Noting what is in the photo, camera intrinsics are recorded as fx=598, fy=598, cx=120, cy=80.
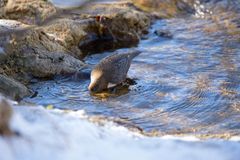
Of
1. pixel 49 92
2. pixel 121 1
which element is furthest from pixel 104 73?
pixel 121 1

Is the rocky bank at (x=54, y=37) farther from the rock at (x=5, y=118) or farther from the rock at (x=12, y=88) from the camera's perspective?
the rock at (x=5, y=118)

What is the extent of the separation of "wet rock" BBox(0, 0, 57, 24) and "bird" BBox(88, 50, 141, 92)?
55.3 inches

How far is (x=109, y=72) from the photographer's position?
6.15 meters

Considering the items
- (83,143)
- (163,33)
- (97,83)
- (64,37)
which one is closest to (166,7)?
(163,33)

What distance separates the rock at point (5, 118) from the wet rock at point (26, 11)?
4.21 m

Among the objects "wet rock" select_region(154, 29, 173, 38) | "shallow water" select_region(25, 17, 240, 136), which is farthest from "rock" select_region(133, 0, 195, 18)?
"shallow water" select_region(25, 17, 240, 136)

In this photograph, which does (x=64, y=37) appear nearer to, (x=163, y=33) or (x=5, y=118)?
(x=163, y=33)

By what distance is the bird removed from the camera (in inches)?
237

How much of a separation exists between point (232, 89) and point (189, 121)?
40.9 inches

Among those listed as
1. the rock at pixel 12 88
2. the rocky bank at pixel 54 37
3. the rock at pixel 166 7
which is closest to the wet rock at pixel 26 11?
the rocky bank at pixel 54 37

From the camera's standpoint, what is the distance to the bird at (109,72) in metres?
6.03

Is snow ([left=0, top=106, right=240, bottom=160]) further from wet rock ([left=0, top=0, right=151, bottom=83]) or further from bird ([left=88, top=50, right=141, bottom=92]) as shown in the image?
bird ([left=88, top=50, right=141, bottom=92])

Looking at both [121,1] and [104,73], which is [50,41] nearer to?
[104,73]

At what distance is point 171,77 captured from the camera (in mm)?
6543
